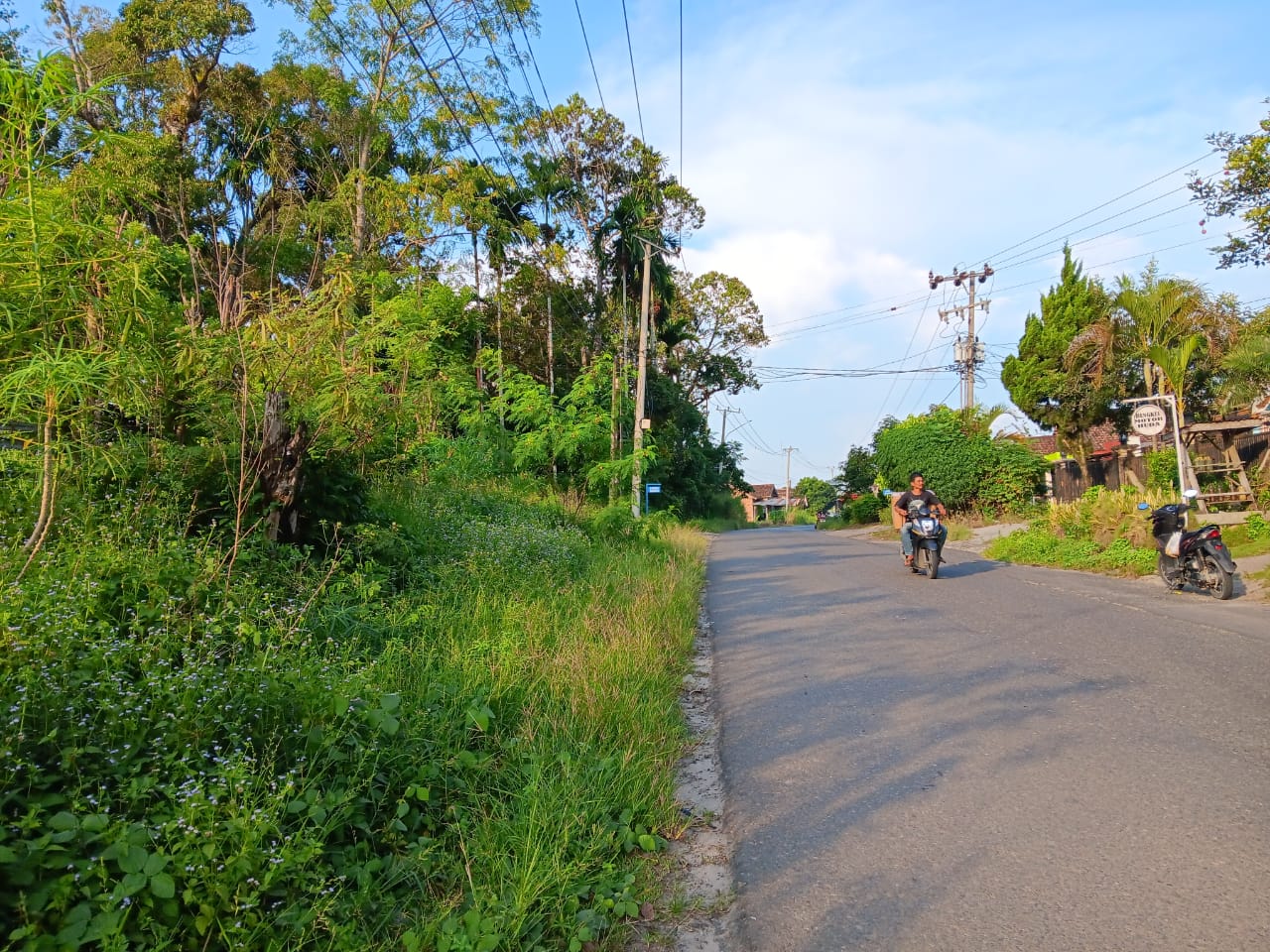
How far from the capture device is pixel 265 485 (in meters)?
5.45

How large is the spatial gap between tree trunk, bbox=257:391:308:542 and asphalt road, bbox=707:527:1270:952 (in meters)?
3.42

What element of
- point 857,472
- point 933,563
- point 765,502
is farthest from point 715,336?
point 765,502

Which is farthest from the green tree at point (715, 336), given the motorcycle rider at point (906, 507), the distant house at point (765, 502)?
the distant house at point (765, 502)

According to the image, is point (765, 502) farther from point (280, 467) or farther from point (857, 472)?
point (280, 467)

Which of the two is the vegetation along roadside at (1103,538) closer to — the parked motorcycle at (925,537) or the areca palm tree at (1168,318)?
the parked motorcycle at (925,537)

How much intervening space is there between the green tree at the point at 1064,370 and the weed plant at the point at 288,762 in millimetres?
22993

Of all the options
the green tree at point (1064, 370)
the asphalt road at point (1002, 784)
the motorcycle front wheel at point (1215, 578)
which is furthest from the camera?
the green tree at point (1064, 370)

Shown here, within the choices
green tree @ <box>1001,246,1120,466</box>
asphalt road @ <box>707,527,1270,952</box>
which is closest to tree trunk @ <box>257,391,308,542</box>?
asphalt road @ <box>707,527,1270,952</box>

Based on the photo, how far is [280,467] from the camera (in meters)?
5.46

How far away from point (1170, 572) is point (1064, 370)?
16.0 m

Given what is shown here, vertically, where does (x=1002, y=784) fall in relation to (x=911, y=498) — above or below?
below

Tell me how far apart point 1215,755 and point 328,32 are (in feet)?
79.6

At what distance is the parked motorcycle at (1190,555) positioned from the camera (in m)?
9.11

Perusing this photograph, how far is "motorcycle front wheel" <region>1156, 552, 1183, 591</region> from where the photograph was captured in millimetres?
9720
